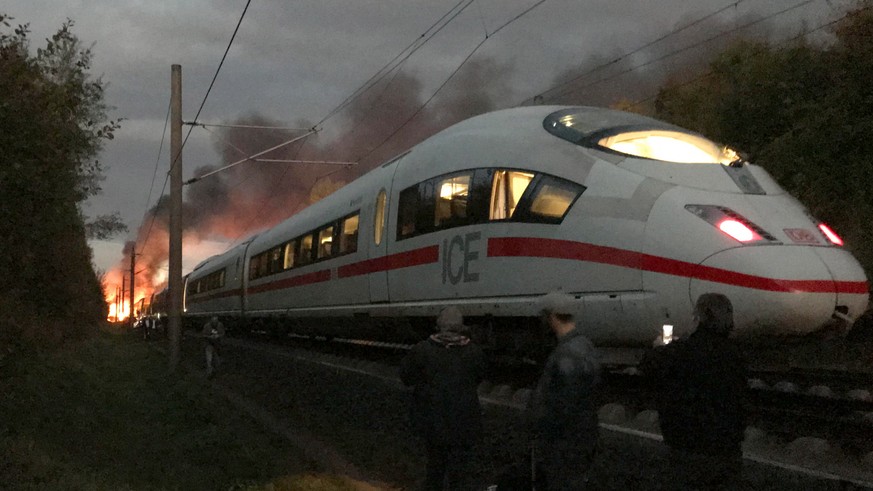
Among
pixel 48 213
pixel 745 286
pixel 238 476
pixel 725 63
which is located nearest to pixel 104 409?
pixel 48 213

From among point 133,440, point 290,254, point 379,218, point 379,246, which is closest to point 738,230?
point 379,246

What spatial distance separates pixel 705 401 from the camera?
165 inches

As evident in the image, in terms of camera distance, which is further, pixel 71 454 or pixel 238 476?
pixel 71 454

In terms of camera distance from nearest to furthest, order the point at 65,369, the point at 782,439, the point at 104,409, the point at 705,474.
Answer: the point at 705,474
the point at 782,439
the point at 104,409
the point at 65,369

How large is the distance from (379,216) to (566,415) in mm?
9316

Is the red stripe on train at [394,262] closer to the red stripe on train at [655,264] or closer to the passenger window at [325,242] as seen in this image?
the passenger window at [325,242]

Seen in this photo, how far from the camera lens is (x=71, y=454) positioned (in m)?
10.4

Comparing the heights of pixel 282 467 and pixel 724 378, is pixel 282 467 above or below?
below

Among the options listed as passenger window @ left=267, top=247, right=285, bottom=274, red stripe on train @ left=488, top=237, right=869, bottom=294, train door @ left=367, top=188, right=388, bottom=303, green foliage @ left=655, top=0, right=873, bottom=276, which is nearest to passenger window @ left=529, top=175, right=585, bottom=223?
red stripe on train @ left=488, top=237, right=869, bottom=294

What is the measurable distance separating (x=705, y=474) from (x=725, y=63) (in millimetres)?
30511

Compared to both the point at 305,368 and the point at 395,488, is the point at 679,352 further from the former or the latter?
the point at 305,368

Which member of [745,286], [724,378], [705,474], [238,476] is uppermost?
[745,286]

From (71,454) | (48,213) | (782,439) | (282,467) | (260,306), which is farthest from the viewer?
(260,306)

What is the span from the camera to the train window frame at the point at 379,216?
527 inches
